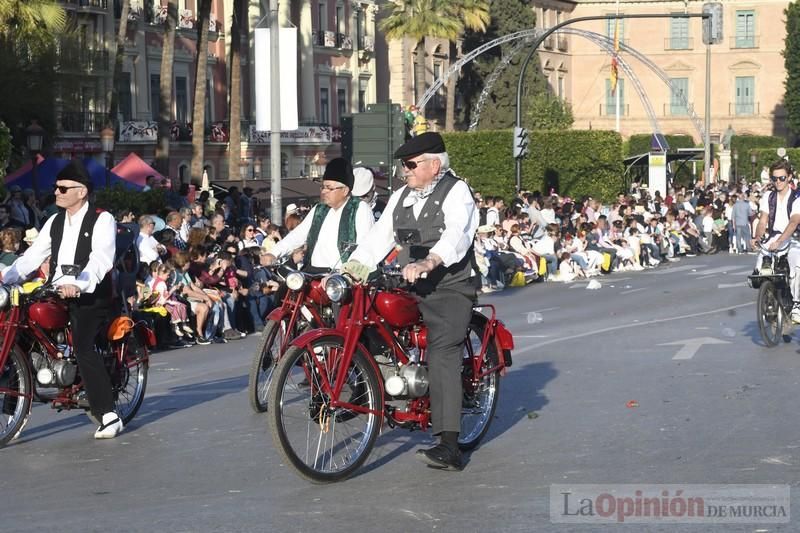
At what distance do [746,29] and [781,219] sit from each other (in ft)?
Result: 262

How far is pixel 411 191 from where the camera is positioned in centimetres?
809

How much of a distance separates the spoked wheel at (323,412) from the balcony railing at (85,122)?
38875 mm

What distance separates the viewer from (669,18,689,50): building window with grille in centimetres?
9162

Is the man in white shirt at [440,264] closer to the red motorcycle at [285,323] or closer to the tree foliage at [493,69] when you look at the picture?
the red motorcycle at [285,323]

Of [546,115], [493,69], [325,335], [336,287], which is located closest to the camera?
[325,335]

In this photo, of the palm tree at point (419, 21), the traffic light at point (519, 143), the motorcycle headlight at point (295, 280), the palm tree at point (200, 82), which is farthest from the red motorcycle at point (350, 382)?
the palm tree at point (419, 21)

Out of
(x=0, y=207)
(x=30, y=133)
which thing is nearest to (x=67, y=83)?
(x=30, y=133)

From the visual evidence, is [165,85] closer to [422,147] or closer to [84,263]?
[84,263]

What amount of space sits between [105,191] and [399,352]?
17.8m

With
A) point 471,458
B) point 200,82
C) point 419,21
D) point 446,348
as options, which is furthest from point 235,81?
point 446,348

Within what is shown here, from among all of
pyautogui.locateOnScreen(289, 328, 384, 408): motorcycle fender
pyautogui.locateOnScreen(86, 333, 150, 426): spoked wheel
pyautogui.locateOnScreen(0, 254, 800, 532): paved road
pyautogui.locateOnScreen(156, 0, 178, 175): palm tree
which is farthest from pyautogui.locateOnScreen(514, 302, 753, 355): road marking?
pyautogui.locateOnScreen(156, 0, 178, 175): palm tree

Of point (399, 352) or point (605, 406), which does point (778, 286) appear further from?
point (399, 352)

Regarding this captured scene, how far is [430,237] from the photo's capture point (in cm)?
798

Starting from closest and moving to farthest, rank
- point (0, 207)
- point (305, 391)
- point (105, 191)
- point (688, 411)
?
point (305, 391)
point (688, 411)
point (0, 207)
point (105, 191)
